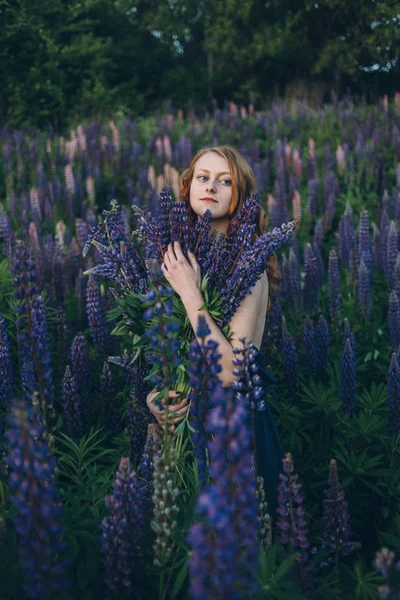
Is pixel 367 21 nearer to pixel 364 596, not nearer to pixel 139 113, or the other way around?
pixel 139 113

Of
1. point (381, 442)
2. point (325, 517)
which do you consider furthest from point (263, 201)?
point (325, 517)

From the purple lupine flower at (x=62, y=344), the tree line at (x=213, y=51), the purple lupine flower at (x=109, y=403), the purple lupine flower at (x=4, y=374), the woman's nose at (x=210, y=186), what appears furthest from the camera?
the tree line at (x=213, y=51)

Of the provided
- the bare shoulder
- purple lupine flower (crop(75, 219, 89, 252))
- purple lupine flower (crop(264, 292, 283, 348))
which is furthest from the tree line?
the bare shoulder

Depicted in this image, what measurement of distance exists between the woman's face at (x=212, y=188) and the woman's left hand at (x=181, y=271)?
0.43 metres

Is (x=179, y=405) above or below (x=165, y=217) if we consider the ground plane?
below

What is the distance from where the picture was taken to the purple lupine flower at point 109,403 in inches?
137

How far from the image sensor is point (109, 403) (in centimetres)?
351

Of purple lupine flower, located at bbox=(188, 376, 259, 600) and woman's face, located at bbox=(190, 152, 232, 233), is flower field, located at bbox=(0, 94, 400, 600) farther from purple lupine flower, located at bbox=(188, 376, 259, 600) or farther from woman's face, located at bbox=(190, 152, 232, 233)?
woman's face, located at bbox=(190, 152, 232, 233)

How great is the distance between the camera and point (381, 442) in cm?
361

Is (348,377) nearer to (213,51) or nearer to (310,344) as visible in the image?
(310,344)

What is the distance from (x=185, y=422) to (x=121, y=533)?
0.88 meters

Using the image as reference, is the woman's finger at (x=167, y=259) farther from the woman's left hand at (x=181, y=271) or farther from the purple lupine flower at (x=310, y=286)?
the purple lupine flower at (x=310, y=286)

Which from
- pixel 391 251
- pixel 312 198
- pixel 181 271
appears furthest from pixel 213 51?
pixel 181 271

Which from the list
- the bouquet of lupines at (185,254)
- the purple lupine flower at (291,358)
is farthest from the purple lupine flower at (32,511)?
the purple lupine flower at (291,358)
